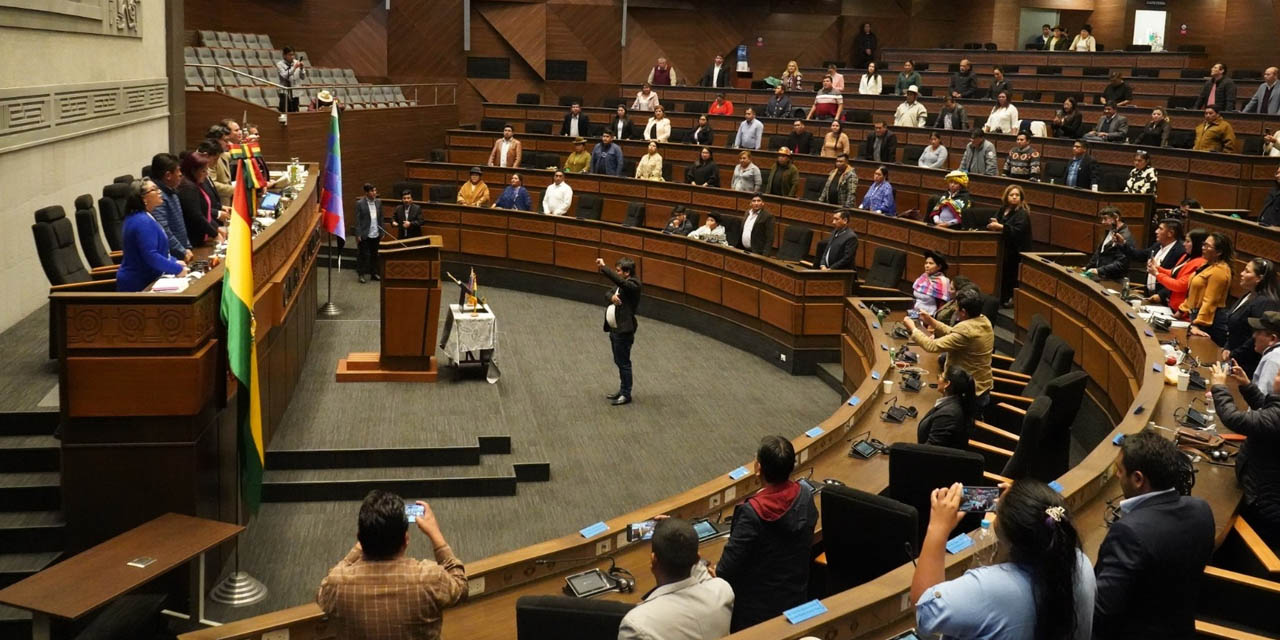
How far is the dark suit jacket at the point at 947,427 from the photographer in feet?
18.1

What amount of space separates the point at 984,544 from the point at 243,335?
338 centimetres

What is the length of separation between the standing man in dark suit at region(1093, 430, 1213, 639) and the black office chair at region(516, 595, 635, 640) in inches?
52.1

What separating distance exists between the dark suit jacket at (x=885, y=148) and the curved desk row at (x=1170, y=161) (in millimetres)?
253

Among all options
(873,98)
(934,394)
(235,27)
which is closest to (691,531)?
(934,394)

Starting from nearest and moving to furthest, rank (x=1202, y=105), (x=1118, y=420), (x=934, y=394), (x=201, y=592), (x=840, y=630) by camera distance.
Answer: (x=840, y=630)
(x=201, y=592)
(x=934, y=394)
(x=1118, y=420)
(x=1202, y=105)

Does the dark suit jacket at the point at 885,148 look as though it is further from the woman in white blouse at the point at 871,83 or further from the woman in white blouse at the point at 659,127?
the woman in white blouse at the point at 871,83

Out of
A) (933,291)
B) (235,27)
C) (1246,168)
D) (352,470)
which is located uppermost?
(235,27)

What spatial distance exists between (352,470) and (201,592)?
2.23 meters

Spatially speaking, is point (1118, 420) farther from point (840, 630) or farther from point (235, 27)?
point (235, 27)

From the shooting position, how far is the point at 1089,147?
12648mm

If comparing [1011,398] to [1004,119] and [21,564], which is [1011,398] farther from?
[1004,119]

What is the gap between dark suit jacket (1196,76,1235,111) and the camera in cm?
1372

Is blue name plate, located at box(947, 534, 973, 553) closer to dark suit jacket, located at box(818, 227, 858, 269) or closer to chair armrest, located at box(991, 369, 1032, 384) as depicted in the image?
chair armrest, located at box(991, 369, 1032, 384)

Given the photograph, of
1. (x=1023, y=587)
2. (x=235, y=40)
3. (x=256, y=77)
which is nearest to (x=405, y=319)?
(x=1023, y=587)
